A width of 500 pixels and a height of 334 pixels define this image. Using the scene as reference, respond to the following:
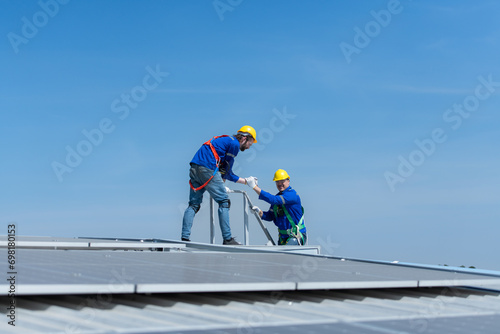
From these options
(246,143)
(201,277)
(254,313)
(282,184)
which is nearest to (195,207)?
(246,143)

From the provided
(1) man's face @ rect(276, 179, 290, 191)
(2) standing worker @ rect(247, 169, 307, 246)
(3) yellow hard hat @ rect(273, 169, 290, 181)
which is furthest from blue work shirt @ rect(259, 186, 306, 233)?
(3) yellow hard hat @ rect(273, 169, 290, 181)

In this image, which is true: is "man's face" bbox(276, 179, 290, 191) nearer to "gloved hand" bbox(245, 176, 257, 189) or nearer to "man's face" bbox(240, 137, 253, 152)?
"gloved hand" bbox(245, 176, 257, 189)

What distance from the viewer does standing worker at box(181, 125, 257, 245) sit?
10.7 m

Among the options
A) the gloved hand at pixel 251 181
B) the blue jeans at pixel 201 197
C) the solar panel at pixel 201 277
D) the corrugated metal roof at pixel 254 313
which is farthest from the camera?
the gloved hand at pixel 251 181

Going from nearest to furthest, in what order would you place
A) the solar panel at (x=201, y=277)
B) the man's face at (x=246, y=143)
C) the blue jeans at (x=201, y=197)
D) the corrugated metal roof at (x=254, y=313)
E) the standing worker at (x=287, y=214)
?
1. the corrugated metal roof at (x=254, y=313)
2. the solar panel at (x=201, y=277)
3. the blue jeans at (x=201, y=197)
4. the man's face at (x=246, y=143)
5. the standing worker at (x=287, y=214)

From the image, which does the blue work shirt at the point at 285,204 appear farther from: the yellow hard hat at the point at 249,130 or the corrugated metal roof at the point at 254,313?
the corrugated metal roof at the point at 254,313

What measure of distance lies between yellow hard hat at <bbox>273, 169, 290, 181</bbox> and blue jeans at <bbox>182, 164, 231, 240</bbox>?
8.16ft

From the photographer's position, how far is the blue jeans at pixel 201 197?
10641mm

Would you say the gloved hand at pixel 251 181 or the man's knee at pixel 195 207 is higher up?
the gloved hand at pixel 251 181

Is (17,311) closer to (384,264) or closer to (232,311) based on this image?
(232,311)

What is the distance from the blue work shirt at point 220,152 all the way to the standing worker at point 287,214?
1.79 m

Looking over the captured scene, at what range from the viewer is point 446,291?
5273 mm

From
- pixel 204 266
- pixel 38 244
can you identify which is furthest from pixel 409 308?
pixel 38 244

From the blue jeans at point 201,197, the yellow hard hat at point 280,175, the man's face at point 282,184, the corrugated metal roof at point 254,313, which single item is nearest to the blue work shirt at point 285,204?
the man's face at point 282,184
